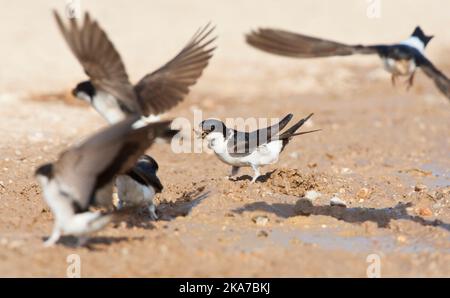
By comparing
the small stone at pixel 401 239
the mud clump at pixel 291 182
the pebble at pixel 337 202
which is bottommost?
the small stone at pixel 401 239

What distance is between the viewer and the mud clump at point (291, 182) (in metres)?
7.30

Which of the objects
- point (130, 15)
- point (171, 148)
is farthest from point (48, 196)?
point (130, 15)

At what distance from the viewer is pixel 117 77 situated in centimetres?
576

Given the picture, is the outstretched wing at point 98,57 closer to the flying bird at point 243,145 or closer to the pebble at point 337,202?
the flying bird at point 243,145

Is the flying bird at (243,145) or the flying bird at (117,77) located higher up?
the flying bird at (117,77)

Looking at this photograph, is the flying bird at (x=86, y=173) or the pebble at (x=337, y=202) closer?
the flying bird at (x=86, y=173)

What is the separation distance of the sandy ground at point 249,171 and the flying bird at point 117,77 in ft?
2.57

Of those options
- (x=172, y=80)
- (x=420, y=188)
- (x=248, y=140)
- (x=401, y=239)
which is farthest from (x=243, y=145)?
(x=401, y=239)

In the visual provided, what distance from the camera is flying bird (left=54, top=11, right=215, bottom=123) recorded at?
17.8ft

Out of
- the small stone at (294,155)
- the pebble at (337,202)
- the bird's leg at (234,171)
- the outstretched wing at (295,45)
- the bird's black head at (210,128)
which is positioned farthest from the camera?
the small stone at (294,155)

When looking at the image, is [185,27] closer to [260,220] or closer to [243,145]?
[243,145]

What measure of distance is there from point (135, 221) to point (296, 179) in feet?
5.50

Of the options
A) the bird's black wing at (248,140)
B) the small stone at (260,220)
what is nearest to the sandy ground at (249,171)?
the small stone at (260,220)

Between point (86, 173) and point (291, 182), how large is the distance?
2523 mm
